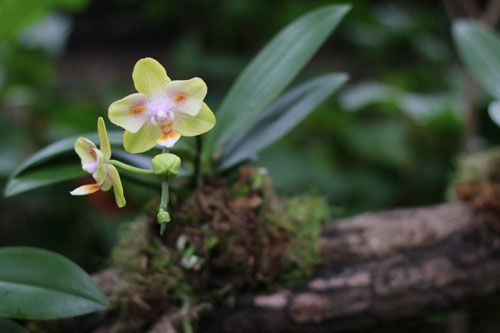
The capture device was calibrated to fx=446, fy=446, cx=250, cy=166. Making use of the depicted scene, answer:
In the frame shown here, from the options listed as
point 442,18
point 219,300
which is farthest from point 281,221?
point 442,18

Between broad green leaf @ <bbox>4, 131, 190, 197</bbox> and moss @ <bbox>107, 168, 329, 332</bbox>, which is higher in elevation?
broad green leaf @ <bbox>4, 131, 190, 197</bbox>

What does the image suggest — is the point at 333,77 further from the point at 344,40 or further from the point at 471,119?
the point at 344,40

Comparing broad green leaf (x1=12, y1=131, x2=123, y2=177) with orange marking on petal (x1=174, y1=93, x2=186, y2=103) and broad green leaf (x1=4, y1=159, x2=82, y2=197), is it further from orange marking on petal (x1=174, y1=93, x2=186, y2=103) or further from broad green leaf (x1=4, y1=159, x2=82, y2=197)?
orange marking on petal (x1=174, y1=93, x2=186, y2=103)

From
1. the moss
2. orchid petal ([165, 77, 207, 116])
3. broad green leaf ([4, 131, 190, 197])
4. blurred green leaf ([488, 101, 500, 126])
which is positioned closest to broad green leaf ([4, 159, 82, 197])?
broad green leaf ([4, 131, 190, 197])

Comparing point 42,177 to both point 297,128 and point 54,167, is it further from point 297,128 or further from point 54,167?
point 297,128

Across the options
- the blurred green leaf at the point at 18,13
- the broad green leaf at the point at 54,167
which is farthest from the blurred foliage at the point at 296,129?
the broad green leaf at the point at 54,167

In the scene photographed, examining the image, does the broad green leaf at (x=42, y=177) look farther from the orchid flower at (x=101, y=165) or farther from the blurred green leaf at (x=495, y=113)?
the blurred green leaf at (x=495, y=113)
